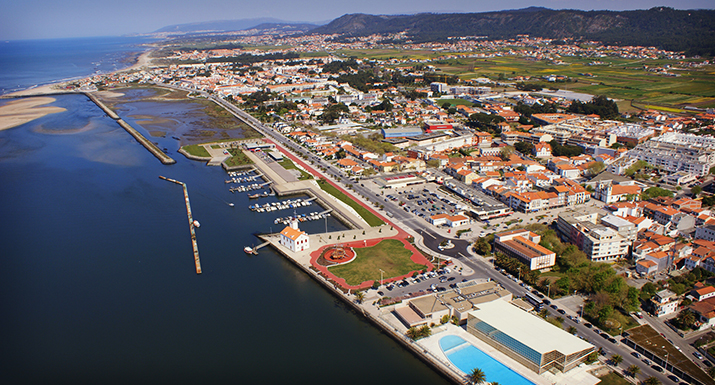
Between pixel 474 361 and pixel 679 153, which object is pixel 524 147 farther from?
pixel 474 361

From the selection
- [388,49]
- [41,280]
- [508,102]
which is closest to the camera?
[41,280]

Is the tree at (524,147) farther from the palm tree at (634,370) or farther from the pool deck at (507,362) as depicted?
the palm tree at (634,370)

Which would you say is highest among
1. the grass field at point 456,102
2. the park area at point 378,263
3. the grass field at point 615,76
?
the grass field at point 615,76

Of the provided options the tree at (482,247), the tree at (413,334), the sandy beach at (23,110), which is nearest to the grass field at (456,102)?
the tree at (482,247)

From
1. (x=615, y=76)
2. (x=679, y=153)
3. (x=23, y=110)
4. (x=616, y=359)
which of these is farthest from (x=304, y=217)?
(x=615, y=76)

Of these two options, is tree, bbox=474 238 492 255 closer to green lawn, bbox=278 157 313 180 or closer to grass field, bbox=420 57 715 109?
green lawn, bbox=278 157 313 180

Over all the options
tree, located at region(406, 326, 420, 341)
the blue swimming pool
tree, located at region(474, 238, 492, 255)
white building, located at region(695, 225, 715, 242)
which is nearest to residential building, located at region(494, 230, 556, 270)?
tree, located at region(474, 238, 492, 255)

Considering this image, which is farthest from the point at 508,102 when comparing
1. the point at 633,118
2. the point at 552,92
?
the point at 633,118

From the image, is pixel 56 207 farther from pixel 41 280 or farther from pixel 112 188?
pixel 41 280
